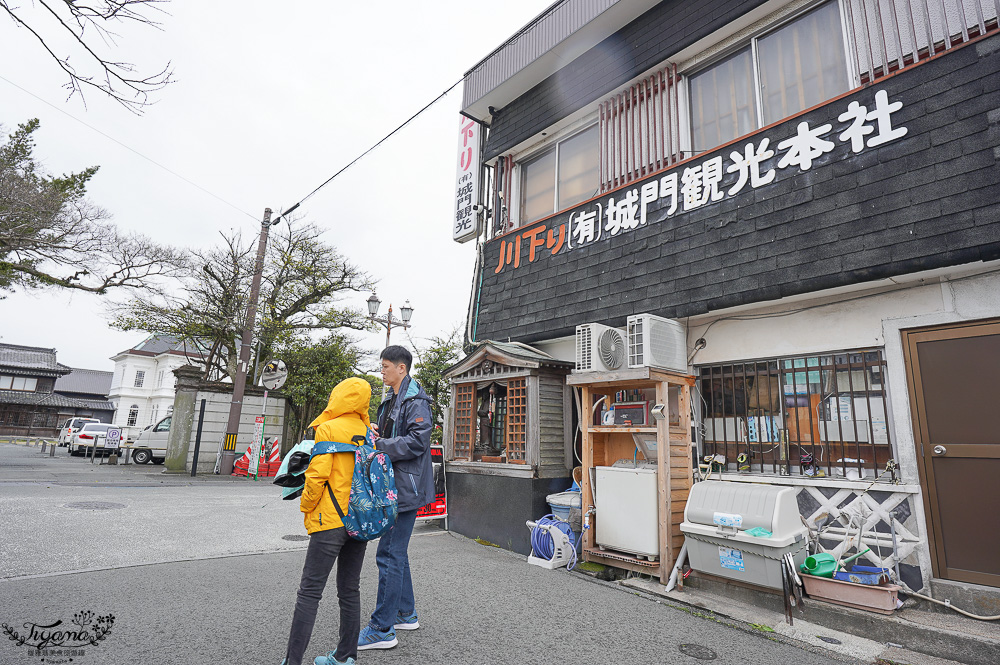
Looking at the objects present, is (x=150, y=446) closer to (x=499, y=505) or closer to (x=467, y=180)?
(x=467, y=180)

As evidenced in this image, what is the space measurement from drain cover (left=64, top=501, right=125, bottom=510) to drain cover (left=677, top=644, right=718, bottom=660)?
770 centimetres

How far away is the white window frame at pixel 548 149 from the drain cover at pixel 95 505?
24.6ft

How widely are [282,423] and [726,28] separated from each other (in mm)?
15598

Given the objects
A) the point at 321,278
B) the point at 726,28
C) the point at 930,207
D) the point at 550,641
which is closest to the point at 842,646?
the point at 550,641

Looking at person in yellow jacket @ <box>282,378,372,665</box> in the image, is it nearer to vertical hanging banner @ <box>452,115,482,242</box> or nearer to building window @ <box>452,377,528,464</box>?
building window @ <box>452,377,528,464</box>

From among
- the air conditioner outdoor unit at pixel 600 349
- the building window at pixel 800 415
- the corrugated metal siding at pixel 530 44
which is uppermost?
the corrugated metal siding at pixel 530 44

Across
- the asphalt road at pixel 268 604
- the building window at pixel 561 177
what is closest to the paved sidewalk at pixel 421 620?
the asphalt road at pixel 268 604

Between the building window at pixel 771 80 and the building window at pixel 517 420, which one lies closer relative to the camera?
the building window at pixel 771 80

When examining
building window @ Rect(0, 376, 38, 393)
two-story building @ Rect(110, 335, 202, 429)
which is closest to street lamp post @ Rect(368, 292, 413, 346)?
two-story building @ Rect(110, 335, 202, 429)

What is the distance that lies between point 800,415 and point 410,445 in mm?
4005

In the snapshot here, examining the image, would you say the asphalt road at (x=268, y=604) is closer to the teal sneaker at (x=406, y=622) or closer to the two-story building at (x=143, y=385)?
the teal sneaker at (x=406, y=622)

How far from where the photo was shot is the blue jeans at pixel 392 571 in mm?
3240

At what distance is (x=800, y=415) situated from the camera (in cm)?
507

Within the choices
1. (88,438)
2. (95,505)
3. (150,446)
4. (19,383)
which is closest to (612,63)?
(95,505)
